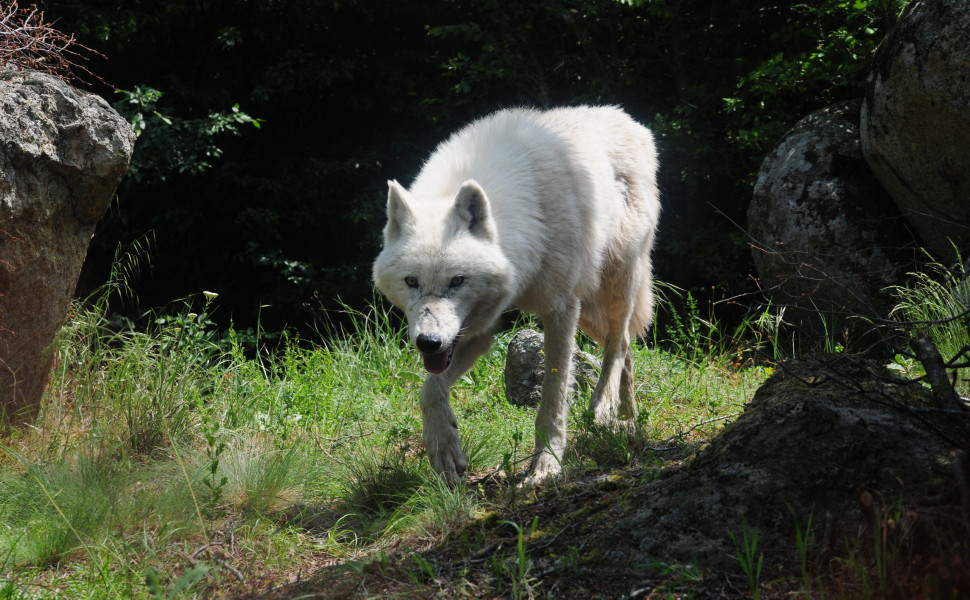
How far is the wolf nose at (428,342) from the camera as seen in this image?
3074mm

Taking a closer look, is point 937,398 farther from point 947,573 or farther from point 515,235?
point 515,235

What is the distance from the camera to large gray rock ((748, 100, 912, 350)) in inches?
230

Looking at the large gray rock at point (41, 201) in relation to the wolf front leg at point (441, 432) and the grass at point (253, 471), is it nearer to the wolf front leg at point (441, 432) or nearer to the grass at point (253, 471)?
the grass at point (253, 471)

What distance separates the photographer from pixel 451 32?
742cm

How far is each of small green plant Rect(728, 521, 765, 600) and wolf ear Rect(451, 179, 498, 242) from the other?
1839mm

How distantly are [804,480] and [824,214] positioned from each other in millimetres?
4580

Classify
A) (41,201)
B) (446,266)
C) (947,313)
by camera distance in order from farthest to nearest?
(947,313), (41,201), (446,266)

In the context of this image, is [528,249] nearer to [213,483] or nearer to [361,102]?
[213,483]

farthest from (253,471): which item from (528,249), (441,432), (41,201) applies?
(41,201)

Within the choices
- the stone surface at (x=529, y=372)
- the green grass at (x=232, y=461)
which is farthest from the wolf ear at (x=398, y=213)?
the stone surface at (x=529, y=372)

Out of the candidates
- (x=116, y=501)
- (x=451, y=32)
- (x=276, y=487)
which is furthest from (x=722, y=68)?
(x=116, y=501)

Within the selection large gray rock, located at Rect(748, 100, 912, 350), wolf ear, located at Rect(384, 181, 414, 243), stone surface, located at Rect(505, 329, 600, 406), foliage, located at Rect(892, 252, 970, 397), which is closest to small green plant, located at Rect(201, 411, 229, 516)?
wolf ear, located at Rect(384, 181, 414, 243)

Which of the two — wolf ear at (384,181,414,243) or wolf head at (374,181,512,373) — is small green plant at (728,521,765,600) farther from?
wolf ear at (384,181,414,243)

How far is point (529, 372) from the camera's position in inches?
202
